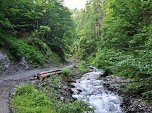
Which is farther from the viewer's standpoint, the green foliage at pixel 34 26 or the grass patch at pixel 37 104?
the green foliage at pixel 34 26

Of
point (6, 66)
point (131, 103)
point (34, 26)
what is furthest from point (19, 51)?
point (131, 103)

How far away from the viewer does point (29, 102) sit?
541 inches

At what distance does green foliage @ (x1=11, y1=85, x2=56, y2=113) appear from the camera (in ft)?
41.2

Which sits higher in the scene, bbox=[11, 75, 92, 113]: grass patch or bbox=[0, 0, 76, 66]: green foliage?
bbox=[0, 0, 76, 66]: green foliage

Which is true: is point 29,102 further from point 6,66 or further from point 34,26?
point 34,26

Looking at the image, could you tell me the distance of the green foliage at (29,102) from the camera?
12555mm

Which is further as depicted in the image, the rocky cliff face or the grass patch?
the rocky cliff face

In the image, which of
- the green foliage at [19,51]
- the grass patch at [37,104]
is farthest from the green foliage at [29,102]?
the green foliage at [19,51]

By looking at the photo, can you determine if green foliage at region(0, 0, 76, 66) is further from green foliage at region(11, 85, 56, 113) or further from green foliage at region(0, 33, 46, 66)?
green foliage at region(11, 85, 56, 113)

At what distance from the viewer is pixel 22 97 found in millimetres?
14641

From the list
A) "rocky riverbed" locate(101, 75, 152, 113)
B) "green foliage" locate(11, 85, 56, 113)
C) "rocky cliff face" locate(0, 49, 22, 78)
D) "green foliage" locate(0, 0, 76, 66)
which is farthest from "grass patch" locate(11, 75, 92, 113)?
"green foliage" locate(0, 0, 76, 66)

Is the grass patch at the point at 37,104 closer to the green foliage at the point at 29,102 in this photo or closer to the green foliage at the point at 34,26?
the green foliage at the point at 29,102

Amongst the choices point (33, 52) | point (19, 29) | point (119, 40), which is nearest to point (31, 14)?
point (19, 29)

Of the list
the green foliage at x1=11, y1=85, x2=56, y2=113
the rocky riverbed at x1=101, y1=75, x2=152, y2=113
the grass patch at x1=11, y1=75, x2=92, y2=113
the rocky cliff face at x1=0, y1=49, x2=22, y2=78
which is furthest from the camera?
the rocky cliff face at x1=0, y1=49, x2=22, y2=78
